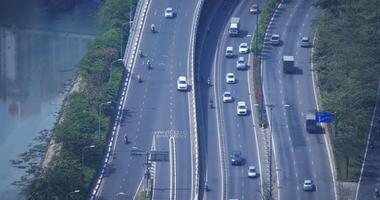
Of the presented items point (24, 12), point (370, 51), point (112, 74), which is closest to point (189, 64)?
point (112, 74)

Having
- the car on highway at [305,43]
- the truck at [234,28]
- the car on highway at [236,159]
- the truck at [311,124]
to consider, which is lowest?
the car on highway at [236,159]

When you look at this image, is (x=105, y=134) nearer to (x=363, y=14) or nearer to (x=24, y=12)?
(x=363, y=14)

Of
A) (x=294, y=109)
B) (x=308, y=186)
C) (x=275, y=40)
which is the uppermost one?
(x=275, y=40)

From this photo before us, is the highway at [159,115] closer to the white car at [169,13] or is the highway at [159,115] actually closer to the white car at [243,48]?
the white car at [169,13]

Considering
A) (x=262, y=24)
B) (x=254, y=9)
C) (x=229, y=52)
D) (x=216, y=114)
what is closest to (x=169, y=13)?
(x=254, y=9)

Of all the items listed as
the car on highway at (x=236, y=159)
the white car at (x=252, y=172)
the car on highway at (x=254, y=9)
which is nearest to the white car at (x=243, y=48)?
the car on highway at (x=254, y=9)

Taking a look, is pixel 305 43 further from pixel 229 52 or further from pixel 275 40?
pixel 229 52
